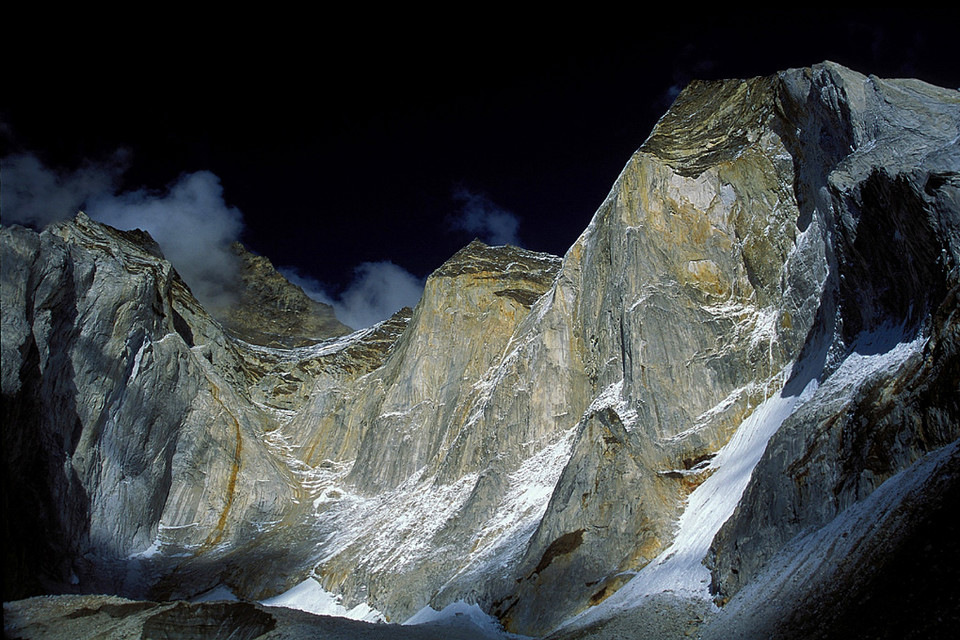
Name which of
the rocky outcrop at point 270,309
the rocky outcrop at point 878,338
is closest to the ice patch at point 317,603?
the rocky outcrop at point 878,338

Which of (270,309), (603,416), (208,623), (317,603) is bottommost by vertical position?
(208,623)

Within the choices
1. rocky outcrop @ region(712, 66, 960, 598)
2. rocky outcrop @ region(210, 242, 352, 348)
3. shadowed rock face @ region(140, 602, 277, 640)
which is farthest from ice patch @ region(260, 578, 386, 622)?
rocky outcrop @ region(210, 242, 352, 348)

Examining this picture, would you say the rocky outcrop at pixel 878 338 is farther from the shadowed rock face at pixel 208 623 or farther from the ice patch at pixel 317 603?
the ice patch at pixel 317 603

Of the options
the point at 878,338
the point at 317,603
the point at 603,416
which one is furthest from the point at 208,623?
the point at 878,338

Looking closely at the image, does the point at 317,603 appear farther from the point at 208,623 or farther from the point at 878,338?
the point at 878,338

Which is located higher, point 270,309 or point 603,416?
point 270,309

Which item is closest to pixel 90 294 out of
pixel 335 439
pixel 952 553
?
pixel 335 439

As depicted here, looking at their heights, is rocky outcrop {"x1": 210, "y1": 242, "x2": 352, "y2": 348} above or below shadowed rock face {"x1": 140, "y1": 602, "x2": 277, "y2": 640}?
above

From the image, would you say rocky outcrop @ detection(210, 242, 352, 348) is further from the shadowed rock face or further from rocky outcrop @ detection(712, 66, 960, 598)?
rocky outcrop @ detection(712, 66, 960, 598)
